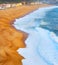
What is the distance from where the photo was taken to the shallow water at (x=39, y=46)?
11.0 m

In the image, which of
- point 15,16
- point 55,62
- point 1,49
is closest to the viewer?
point 55,62

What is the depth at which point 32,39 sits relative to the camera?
47.1ft

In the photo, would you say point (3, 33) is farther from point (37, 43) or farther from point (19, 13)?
point (19, 13)

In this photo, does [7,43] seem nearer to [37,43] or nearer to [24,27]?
[37,43]

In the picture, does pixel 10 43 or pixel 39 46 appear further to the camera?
pixel 10 43

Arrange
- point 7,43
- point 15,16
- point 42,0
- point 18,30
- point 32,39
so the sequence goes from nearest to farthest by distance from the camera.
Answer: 1. point 7,43
2. point 32,39
3. point 18,30
4. point 15,16
5. point 42,0

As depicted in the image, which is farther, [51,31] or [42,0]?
[42,0]

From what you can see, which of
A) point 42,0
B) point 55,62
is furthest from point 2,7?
point 55,62

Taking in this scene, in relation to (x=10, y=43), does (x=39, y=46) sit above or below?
below

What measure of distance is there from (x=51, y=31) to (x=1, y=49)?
5.54 meters

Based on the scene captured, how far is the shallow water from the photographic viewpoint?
1102 centimetres

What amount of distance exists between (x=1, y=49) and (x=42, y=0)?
937 inches

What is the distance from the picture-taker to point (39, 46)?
13.1m

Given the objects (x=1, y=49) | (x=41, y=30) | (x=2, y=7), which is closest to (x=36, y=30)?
(x=41, y=30)
